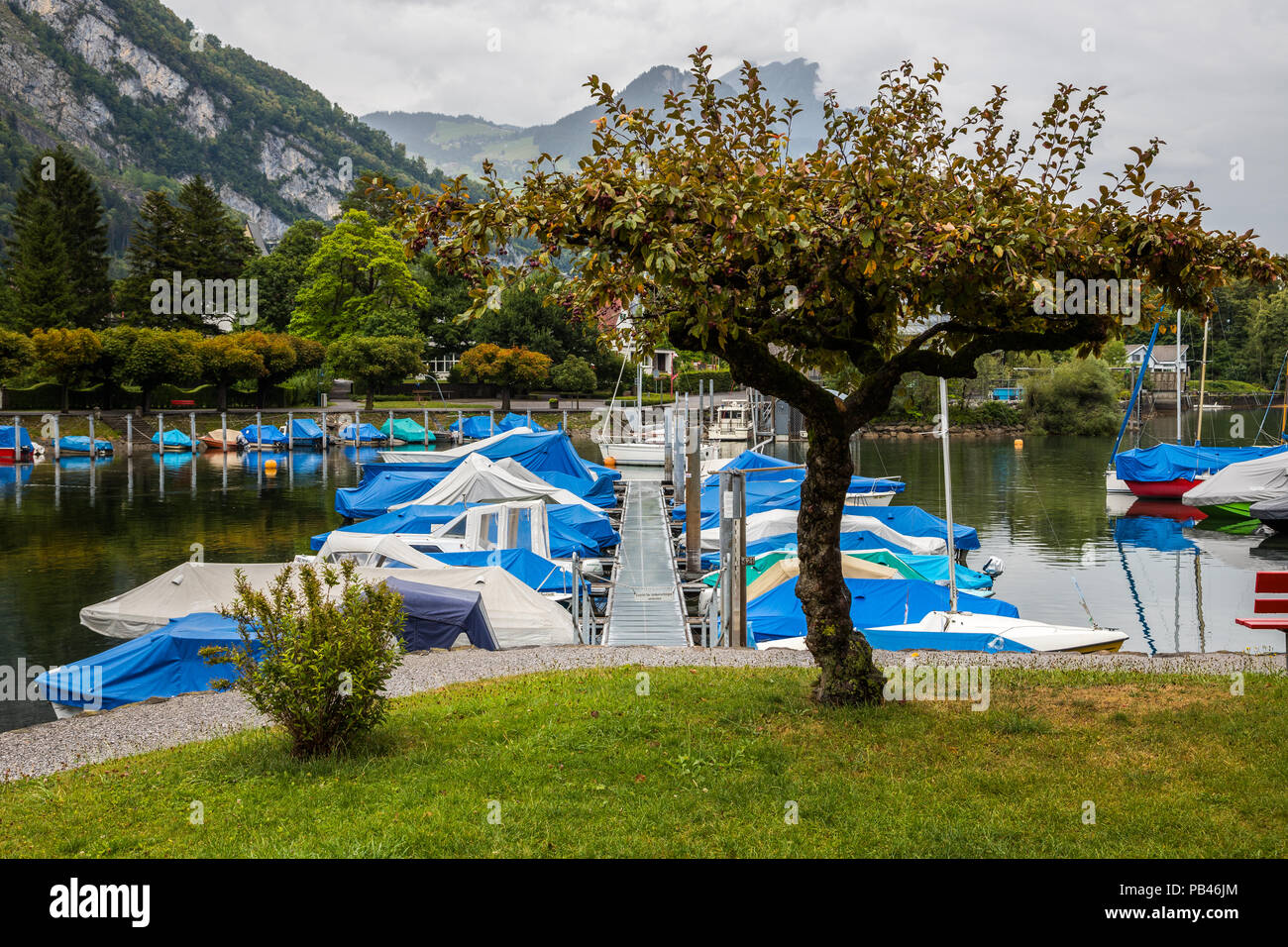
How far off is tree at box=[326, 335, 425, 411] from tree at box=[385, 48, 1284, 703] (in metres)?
98.9

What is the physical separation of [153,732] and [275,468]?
6731 centimetres

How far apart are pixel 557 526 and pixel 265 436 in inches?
2743

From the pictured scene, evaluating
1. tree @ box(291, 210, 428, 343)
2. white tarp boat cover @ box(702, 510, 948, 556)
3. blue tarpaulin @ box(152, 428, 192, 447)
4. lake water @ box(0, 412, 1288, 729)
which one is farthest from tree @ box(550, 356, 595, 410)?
white tarp boat cover @ box(702, 510, 948, 556)

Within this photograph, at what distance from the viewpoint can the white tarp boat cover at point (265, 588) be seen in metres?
22.1

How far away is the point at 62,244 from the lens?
363ft

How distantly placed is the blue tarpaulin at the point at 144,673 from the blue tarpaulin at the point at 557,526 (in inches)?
615

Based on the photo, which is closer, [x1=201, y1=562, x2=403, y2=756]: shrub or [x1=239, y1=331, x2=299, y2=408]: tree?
[x1=201, y1=562, x2=403, y2=756]: shrub

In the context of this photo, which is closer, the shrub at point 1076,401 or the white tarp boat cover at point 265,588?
the white tarp boat cover at point 265,588

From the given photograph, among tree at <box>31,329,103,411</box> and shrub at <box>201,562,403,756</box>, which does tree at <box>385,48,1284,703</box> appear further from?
tree at <box>31,329,103,411</box>

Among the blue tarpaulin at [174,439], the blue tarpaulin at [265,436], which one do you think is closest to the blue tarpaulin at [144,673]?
the blue tarpaulin at [174,439]

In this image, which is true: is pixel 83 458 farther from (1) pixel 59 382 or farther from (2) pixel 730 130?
(2) pixel 730 130

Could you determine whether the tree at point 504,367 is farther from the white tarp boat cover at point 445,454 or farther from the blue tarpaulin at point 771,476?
the blue tarpaulin at point 771,476

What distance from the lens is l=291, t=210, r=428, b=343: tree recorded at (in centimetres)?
11719

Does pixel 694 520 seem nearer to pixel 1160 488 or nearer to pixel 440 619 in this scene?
pixel 440 619
